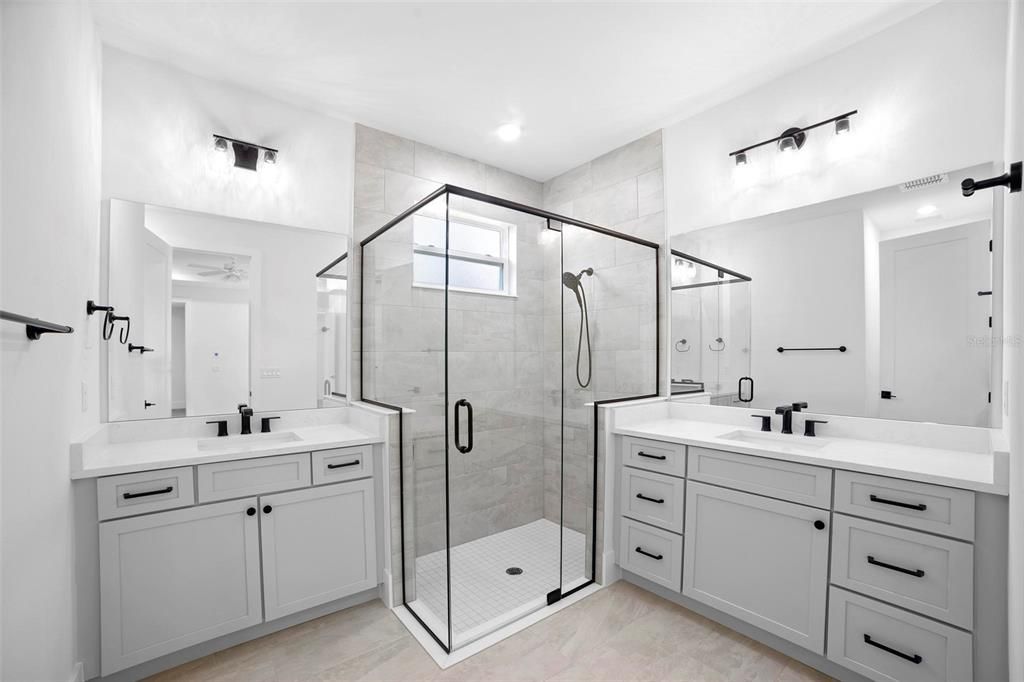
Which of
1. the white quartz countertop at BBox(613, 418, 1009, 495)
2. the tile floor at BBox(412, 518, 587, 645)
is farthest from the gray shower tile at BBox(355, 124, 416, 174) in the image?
the tile floor at BBox(412, 518, 587, 645)

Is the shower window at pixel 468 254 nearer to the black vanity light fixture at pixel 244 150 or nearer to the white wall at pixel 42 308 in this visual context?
the black vanity light fixture at pixel 244 150

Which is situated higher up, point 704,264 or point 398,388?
point 704,264

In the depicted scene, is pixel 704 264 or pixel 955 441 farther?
pixel 704 264

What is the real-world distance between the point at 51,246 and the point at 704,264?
9.68ft

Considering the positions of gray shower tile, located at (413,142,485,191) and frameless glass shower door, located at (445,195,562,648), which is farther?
gray shower tile, located at (413,142,485,191)

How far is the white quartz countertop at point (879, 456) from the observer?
4.83 feet

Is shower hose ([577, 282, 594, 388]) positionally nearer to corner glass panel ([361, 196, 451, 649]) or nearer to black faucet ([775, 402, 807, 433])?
corner glass panel ([361, 196, 451, 649])

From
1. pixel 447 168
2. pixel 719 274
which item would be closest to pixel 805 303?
pixel 719 274

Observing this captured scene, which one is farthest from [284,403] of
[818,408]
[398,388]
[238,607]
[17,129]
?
[818,408]

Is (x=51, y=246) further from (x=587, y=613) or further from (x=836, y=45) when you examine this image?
(x=836, y=45)

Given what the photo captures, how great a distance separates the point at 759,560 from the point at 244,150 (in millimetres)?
3258

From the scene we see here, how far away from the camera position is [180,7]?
1868 millimetres

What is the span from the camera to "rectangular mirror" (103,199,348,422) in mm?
2117

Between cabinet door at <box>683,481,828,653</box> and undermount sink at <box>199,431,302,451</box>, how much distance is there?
6.92 feet
